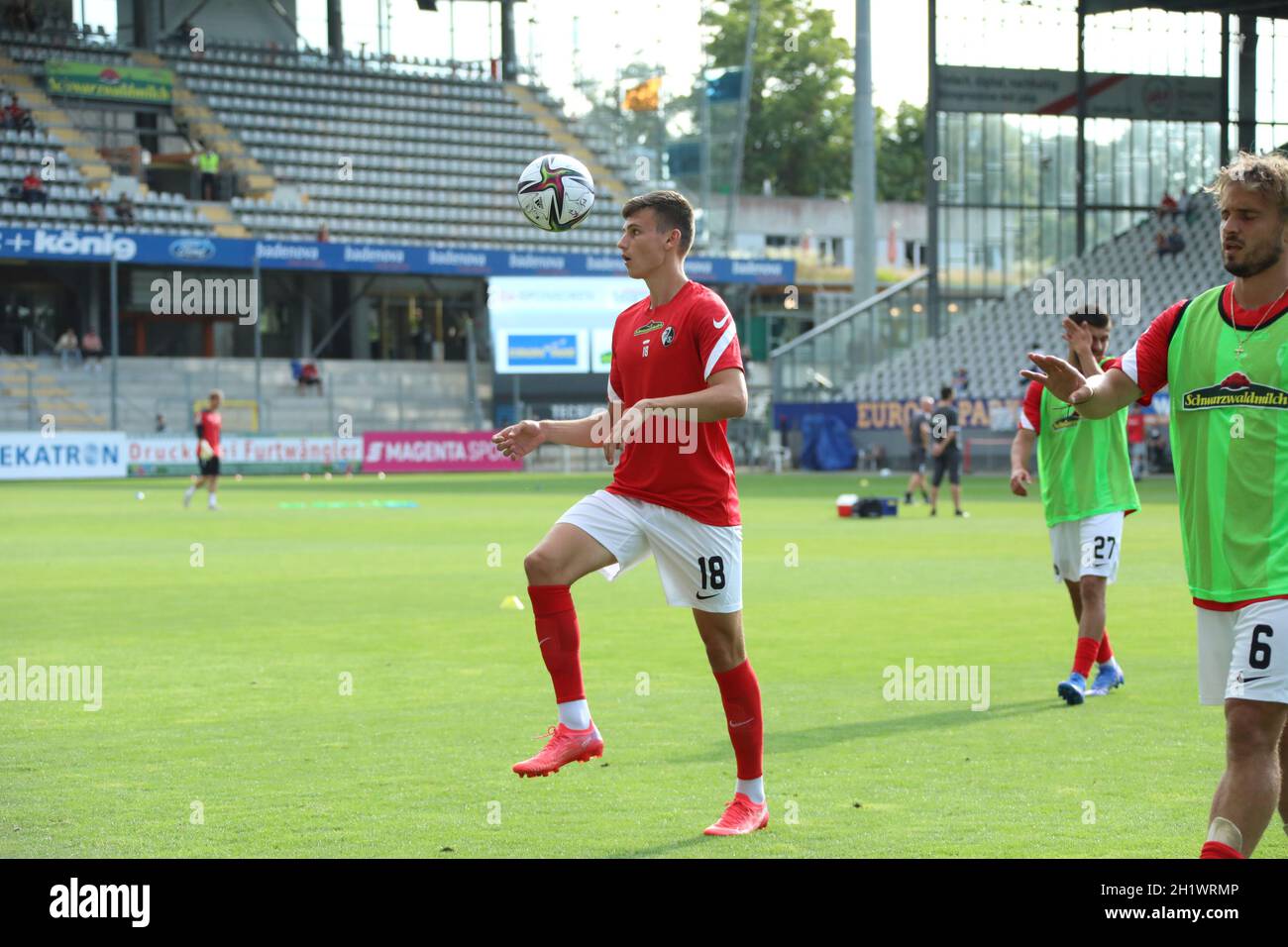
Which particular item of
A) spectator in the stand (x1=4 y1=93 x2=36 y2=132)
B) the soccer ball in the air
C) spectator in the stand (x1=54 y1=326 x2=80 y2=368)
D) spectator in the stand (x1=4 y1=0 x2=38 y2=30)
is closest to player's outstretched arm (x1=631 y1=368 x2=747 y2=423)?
the soccer ball in the air

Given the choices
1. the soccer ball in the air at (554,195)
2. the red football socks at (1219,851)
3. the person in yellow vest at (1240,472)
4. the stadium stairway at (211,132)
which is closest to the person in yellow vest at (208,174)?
the stadium stairway at (211,132)

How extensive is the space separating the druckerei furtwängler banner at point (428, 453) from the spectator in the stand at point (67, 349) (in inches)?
355

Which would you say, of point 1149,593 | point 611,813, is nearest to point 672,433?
point 611,813

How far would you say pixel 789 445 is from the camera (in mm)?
55469

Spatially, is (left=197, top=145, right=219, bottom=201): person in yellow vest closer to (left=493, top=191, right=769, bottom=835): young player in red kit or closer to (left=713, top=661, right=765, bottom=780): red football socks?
(left=493, top=191, right=769, bottom=835): young player in red kit

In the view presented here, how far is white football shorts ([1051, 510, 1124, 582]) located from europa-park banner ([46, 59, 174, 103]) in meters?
51.7

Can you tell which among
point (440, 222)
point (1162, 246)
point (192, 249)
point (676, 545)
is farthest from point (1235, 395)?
point (440, 222)

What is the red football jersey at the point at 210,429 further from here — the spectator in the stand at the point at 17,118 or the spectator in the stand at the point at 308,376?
the spectator in the stand at the point at 17,118

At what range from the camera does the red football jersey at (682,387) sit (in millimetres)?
7102

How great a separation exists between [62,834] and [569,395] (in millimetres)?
50974

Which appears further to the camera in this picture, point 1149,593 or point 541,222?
point 1149,593

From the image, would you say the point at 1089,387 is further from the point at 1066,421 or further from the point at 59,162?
the point at 59,162

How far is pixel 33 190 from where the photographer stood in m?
52.4
